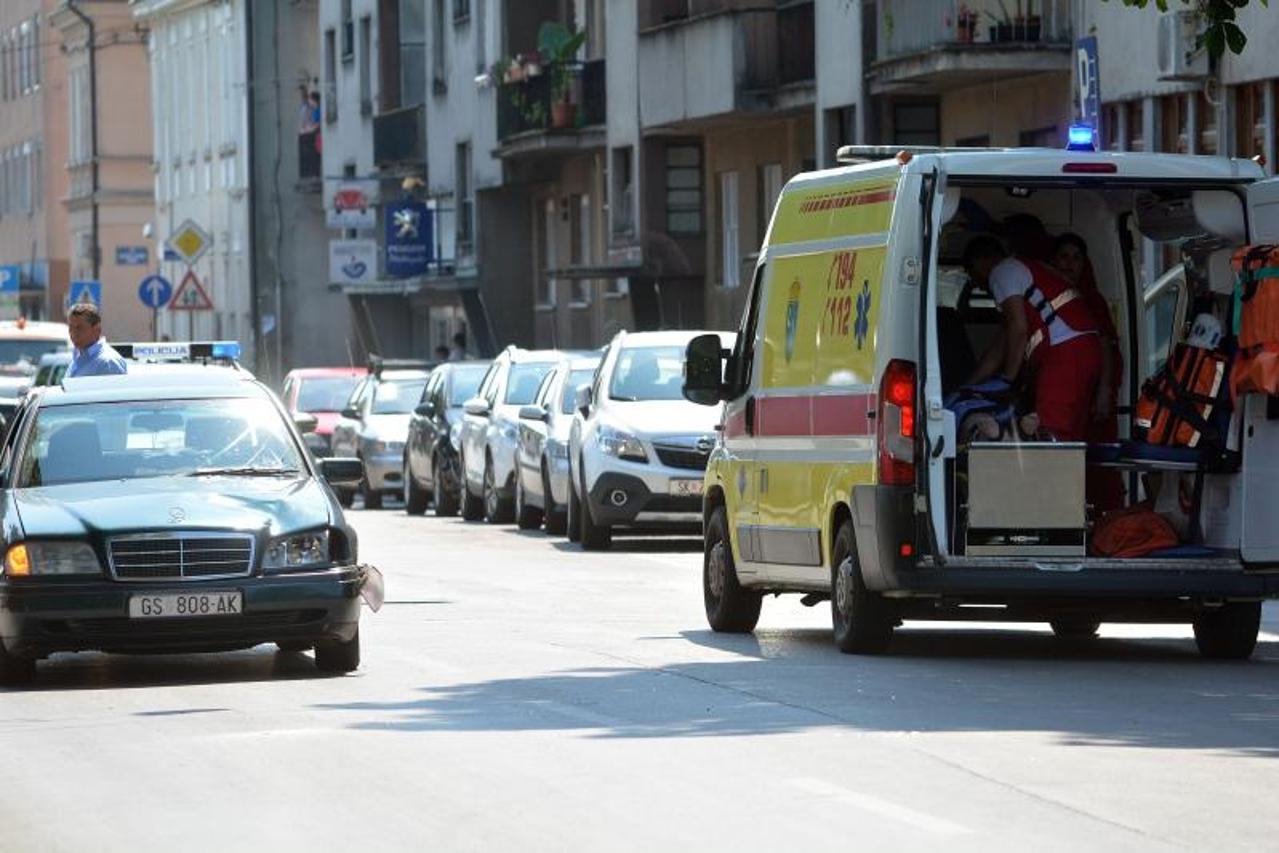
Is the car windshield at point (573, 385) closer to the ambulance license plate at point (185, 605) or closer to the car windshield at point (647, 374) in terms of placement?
the car windshield at point (647, 374)

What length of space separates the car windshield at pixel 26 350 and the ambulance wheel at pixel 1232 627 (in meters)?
30.9

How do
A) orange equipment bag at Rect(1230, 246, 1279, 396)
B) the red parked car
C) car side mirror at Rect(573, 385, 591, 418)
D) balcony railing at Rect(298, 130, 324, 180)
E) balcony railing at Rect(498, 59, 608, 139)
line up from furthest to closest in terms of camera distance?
balcony railing at Rect(298, 130, 324, 180) → balcony railing at Rect(498, 59, 608, 139) → the red parked car → car side mirror at Rect(573, 385, 591, 418) → orange equipment bag at Rect(1230, 246, 1279, 396)

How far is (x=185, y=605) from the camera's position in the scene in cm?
1552

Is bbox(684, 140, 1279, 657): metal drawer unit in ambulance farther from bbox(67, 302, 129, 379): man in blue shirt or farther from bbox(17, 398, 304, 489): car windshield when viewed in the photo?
bbox(67, 302, 129, 379): man in blue shirt

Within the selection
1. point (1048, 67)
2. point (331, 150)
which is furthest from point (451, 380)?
point (331, 150)

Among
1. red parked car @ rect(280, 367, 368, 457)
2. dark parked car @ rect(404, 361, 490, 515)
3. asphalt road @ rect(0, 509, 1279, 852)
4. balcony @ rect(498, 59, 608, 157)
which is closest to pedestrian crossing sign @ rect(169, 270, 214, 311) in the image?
balcony @ rect(498, 59, 608, 157)

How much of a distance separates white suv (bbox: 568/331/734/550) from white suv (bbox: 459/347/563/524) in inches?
176

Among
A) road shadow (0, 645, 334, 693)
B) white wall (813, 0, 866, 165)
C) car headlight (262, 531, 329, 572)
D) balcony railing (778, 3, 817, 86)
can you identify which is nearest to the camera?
car headlight (262, 531, 329, 572)

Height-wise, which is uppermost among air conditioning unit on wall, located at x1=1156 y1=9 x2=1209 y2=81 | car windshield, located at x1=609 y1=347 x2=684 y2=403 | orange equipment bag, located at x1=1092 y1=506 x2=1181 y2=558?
air conditioning unit on wall, located at x1=1156 y1=9 x2=1209 y2=81

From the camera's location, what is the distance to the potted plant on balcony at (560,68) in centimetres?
5250

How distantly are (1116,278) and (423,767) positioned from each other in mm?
7525

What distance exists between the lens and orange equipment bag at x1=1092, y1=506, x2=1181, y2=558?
16.5m

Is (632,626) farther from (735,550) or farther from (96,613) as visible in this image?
(96,613)

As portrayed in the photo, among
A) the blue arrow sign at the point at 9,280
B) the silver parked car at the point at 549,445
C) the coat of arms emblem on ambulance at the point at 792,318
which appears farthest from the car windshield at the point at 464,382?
the blue arrow sign at the point at 9,280
